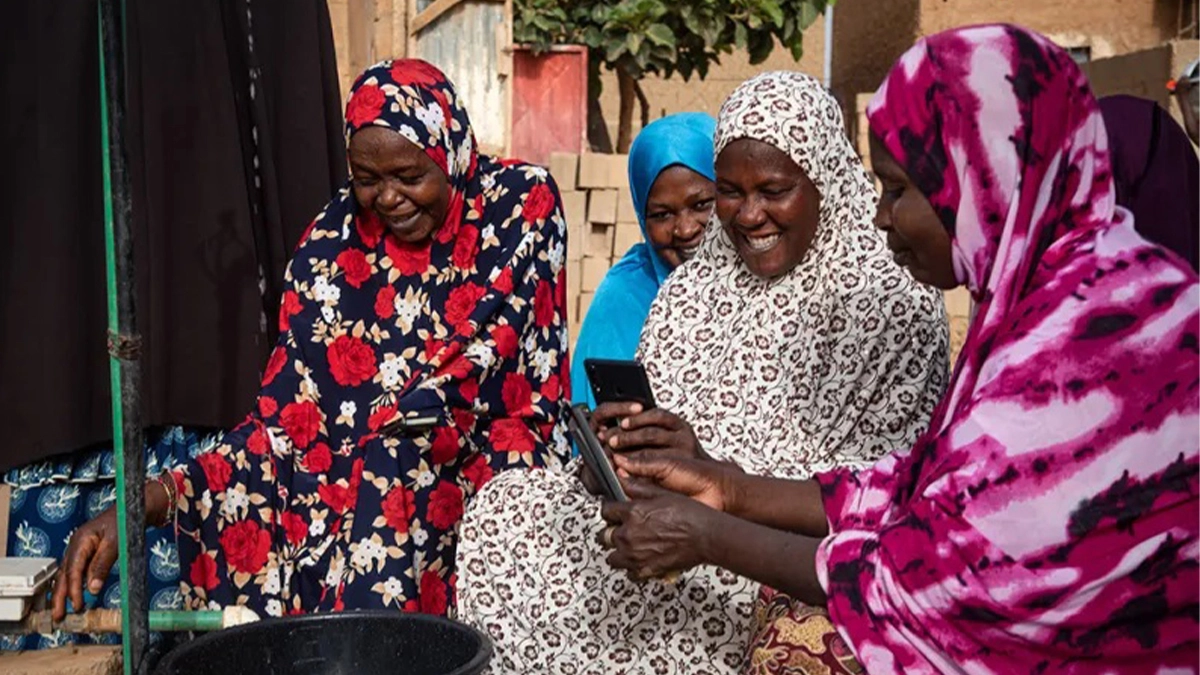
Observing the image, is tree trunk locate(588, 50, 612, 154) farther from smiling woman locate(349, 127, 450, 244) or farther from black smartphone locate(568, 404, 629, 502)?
black smartphone locate(568, 404, 629, 502)

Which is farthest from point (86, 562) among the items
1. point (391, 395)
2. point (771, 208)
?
point (771, 208)

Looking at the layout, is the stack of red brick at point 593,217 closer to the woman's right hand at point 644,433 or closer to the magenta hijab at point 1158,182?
the woman's right hand at point 644,433

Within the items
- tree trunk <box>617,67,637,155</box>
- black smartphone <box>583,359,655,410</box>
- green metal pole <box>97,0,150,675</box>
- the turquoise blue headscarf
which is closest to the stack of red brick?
the turquoise blue headscarf

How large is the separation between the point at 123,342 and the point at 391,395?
1452mm

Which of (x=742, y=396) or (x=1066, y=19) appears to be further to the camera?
(x=1066, y=19)

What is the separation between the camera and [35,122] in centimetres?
385

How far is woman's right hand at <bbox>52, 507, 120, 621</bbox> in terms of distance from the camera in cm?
302

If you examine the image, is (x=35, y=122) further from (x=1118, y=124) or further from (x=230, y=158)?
(x=1118, y=124)

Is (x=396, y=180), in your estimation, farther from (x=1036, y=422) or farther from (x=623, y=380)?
(x=1036, y=422)

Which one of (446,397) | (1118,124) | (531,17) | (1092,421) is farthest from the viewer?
(531,17)

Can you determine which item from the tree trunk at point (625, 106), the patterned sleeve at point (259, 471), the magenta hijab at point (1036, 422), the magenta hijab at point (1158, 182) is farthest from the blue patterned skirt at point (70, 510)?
the tree trunk at point (625, 106)

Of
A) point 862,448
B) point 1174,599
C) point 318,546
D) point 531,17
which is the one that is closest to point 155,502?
point 318,546

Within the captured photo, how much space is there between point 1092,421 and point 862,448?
50.6 inches

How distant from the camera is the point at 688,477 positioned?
3.06m
